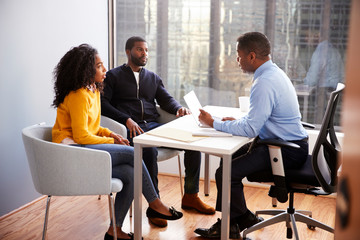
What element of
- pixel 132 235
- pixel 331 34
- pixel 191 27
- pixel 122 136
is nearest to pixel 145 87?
pixel 122 136

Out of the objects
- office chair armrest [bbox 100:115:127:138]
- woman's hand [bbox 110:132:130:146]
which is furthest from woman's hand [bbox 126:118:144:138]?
woman's hand [bbox 110:132:130:146]

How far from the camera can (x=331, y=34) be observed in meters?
3.61

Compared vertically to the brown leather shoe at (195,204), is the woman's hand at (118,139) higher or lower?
higher

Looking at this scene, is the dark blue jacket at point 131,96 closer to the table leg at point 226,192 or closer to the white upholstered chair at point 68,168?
the white upholstered chair at point 68,168

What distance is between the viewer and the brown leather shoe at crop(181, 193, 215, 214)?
3.18 meters

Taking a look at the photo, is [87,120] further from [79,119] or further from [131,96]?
[131,96]

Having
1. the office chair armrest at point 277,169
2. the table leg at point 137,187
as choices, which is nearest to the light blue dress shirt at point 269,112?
the office chair armrest at point 277,169

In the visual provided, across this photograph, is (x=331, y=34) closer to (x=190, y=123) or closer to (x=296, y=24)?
(x=296, y=24)

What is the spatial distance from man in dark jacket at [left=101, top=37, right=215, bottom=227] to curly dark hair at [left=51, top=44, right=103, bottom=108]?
60 centimetres

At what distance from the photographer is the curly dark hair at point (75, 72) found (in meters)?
2.56

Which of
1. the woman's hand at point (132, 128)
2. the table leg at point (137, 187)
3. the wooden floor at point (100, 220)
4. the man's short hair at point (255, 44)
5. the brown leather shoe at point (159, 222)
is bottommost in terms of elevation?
the wooden floor at point (100, 220)

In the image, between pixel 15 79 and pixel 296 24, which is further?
pixel 296 24

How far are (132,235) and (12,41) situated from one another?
4.77 ft

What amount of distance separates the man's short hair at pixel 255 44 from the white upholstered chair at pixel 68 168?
1013 millimetres
